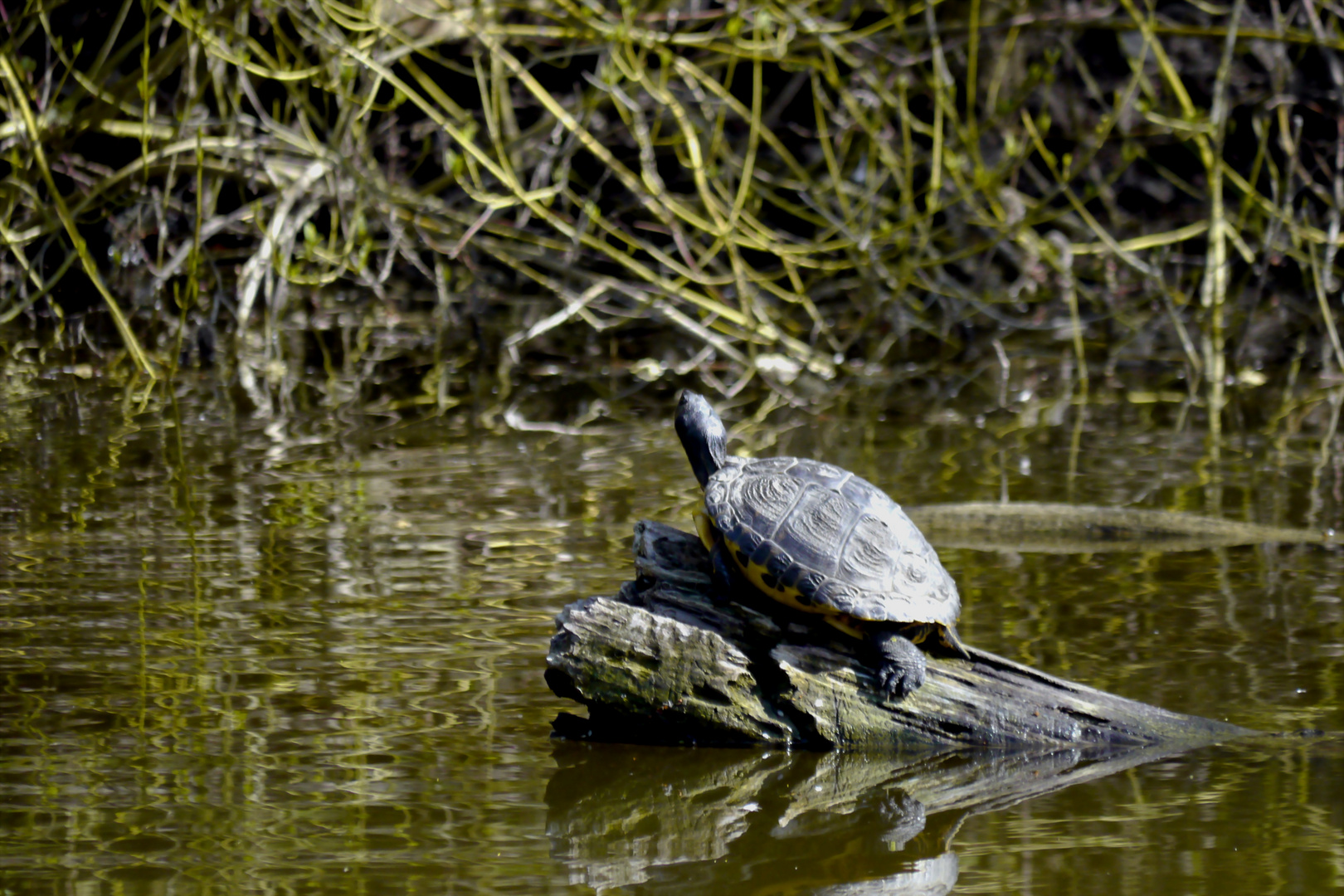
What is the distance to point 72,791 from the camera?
349 centimetres

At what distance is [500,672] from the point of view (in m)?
4.38

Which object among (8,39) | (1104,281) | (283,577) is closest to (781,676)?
(283,577)

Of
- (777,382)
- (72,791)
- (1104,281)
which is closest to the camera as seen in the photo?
(72,791)

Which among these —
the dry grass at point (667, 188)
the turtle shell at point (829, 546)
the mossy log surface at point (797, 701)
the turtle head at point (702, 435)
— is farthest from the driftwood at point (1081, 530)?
the dry grass at point (667, 188)

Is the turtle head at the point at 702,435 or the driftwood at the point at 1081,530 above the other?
the turtle head at the point at 702,435

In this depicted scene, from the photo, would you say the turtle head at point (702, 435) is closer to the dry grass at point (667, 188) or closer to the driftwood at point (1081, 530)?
the driftwood at point (1081, 530)

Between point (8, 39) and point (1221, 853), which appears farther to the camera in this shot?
point (8, 39)

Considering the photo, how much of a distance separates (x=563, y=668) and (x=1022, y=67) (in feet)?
33.9

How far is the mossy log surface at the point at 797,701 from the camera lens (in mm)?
3846

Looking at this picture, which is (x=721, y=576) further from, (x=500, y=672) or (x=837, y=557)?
(x=500, y=672)

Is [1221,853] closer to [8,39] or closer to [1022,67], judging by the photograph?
[8,39]

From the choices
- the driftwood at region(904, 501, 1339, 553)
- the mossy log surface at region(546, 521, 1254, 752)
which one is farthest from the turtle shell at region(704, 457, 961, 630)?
the driftwood at region(904, 501, 1339, 553)

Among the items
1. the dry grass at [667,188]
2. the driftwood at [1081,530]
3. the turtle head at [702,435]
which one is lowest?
the driftwood at [1081,530]

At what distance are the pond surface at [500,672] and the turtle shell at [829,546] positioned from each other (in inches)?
15.1
